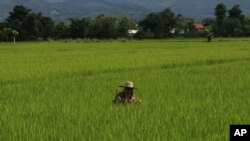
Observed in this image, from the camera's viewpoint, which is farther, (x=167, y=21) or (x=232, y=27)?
(x=167, y=21)

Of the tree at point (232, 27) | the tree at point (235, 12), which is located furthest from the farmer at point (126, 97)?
the tree at point (235, 12)

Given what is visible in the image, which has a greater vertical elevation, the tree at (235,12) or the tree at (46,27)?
the tree at (235,12)

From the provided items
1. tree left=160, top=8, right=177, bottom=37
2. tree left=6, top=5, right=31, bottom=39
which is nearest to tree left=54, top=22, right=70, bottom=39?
tree left=6, top=5, right=31, bottom=39

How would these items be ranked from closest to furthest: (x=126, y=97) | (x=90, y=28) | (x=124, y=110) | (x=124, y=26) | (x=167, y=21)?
(x=124, y=110)
(x=126, y=97)
(x=90, y=28)
(x=167, y=21)
(x=124, y=26)

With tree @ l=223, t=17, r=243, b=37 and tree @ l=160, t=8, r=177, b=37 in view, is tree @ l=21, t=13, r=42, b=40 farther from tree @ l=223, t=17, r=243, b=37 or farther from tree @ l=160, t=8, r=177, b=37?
tree @ l=223, t=17, r=243, b=37

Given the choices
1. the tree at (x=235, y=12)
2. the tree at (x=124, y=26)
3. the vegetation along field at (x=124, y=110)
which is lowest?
the vegetation along field at (x=124, y=110)

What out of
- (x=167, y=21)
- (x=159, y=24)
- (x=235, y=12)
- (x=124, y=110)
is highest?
(x=235, y=12)

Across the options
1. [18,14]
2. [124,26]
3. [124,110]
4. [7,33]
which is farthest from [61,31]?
[124,110]

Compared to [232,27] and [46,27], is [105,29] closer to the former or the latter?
[46,27]

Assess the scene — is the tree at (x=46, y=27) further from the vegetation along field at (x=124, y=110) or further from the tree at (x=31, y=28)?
the vegetation along field at (x=124, y=110)

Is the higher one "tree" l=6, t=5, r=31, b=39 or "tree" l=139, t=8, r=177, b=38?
"tree" l=6, t=5, r=31, b=39

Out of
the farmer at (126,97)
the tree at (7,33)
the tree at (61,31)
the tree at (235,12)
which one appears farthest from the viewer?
the tree at (235,12)

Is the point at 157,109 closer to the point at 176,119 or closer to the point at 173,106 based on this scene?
the point at 173,106

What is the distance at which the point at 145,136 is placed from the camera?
14.1 ft
